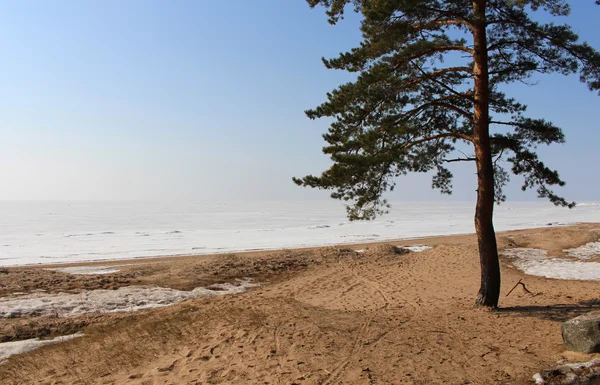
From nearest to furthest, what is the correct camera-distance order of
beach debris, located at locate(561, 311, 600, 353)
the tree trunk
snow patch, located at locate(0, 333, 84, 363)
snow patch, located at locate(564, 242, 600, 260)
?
beach debris, located at locate(561, 311, 600, 353), snow patch, located at locate(0, 333, 84, 363), the tree trunk, snow patch, located at locate(564, 242, 600, 260)

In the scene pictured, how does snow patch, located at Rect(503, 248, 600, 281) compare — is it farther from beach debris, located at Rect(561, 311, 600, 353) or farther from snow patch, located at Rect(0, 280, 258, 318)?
snow patch, located at Rect(0, 280, 258, 318)

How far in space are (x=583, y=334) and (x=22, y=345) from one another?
10394 mm

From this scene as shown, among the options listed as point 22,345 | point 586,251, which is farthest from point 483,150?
point 586,251

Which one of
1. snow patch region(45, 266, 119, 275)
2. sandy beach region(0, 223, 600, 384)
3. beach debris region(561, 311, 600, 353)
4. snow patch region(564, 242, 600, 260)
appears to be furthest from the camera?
snow patch region(564, 242, 600, 260)

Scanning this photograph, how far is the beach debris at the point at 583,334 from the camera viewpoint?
21.4 ft

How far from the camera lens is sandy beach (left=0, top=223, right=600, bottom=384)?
22.7 ft

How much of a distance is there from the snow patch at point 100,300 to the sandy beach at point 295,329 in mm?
74

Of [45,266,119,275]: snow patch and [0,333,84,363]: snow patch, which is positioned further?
[45,266,119,275]: snow patch

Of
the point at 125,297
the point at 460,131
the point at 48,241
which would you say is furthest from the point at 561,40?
the point at 48,241

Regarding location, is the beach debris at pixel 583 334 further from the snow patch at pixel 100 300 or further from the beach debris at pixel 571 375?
the snow patch at pixel 100 300

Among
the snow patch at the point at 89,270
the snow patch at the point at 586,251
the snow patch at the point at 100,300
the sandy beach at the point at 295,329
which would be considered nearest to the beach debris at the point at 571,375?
the sandy beach at the point at 295,329

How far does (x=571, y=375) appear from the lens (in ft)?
18.5

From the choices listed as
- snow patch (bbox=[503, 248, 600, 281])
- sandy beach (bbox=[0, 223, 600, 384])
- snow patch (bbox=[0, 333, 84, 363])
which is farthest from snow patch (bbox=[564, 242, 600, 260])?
snow patch (bbox=[0, 333, 84, 363])

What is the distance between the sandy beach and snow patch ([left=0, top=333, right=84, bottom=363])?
262 millimetres
